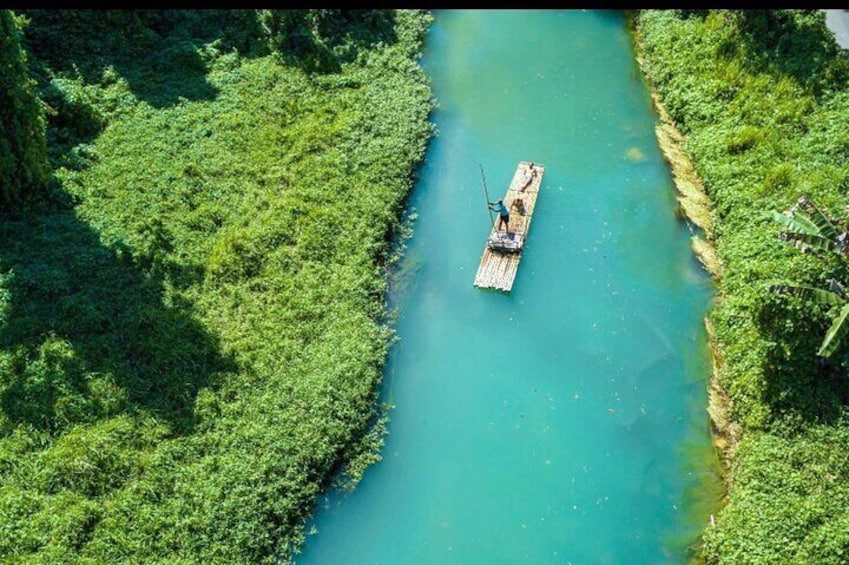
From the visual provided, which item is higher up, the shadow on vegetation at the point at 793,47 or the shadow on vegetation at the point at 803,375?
the shadow on vegetation at the point at 793,47

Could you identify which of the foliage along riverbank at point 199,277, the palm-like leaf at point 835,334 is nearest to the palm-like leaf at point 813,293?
the palm-like leaf at point 835,334

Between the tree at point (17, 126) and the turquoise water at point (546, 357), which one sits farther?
the tree at point (17, 126)

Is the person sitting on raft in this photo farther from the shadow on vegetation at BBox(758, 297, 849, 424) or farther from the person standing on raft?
the shadow on vegetation at BBox(758, 297, 849, 424)

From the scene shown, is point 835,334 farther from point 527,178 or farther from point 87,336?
point 87,336

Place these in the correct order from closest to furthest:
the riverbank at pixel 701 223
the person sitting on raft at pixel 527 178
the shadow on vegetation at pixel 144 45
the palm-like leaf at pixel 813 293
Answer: the palm-like leaf at pixel 813 293
the riverbank at pixel 701 223
the person sitting on raft at pixel 527 178
the shadow on vegetation at pixel 144 45

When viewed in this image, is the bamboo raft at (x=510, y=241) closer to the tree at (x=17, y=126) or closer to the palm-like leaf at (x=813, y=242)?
the palm-like leaf at (x=813, y=242)

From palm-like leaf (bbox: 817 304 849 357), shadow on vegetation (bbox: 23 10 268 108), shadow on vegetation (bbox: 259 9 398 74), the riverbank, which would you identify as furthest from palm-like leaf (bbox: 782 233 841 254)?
shadow on vegetation (bbox: 23 10 268 108)
